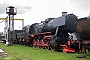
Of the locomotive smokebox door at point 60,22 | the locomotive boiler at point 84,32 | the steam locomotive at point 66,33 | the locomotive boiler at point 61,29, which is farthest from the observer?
the locomotive smokebox door at point 60,22

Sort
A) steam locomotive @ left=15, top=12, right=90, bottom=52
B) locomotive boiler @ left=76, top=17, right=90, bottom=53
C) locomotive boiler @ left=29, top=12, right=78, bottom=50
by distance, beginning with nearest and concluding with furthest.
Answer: locomotive boiler @ left=76, top=17, right=90, bottom=53
steam locomotive @ left=15, top=12, right=90, bottom=52
locomotive boiler @ left=29, top=12, right=78, bottom=50

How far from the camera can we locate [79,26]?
16297mm

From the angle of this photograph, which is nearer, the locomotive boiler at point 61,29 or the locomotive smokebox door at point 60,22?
the locomotive boiler at point 61,29

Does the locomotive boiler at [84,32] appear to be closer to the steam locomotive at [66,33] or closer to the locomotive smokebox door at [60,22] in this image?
the steam locomotive at [66,33]

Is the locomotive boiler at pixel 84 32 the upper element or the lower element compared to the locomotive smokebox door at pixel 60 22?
lower

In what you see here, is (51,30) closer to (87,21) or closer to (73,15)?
(73,15)

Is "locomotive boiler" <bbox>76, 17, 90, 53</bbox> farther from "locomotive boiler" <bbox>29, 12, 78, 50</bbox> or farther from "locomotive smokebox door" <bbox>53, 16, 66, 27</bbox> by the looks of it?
"locomotive smokebox door" <bbox>53, 16, 66, 27</bbox>

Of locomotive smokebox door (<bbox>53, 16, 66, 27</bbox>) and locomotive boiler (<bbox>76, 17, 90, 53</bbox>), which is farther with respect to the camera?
locomotive smokebox door (<bbox>53, 16, 66, 27</bbox>)

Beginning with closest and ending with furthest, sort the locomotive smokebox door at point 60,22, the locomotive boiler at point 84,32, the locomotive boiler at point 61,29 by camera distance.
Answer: the locomotive boiler at point 84,32, the locomotive boiler at point 61,29, the locomotive smokebox door at point 60,22

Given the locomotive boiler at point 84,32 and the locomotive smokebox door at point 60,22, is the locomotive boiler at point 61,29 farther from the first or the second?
the locomotive boiler at point 84,32

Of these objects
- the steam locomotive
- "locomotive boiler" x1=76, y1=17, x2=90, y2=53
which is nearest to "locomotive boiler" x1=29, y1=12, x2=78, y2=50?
the steam locomotive

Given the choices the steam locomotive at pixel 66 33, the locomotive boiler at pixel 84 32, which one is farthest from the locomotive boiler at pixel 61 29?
the locomotive boiler at pixel 84 32

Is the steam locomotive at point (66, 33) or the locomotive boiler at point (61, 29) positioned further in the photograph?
the locomotive boiler at point (61, 29)

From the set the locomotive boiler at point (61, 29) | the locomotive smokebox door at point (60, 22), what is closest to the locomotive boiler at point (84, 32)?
the locomotive boiler at point (61, 29)
